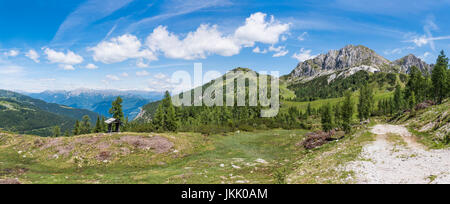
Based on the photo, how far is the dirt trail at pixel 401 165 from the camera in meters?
14.8

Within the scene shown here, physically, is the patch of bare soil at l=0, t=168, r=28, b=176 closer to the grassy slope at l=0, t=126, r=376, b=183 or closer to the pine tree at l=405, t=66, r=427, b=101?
the grassy slope at l=0, t=126, r=376, b=183

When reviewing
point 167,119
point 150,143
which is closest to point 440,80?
point 150,143

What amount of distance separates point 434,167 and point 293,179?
426 inches

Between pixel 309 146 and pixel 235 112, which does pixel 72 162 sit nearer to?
pixel 309 146

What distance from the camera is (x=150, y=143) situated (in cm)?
4397

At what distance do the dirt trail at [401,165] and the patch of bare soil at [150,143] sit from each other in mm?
34338

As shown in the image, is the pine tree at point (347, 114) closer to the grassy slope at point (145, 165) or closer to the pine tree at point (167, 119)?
the grassy slope at point (145, 165)

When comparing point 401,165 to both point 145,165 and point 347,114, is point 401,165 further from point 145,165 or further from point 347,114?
point 347,114

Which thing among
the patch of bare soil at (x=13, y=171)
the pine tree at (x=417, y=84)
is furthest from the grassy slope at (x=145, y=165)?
the pine tree at (x=417, y=84)

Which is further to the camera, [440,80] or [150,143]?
[440,80]

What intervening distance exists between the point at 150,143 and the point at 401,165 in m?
41.1

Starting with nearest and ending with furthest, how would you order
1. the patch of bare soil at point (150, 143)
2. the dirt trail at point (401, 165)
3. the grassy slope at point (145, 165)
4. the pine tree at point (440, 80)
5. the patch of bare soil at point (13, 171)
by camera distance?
the dirt trail at point (401, 165) → the grassy slope at point (145, 165) → the patch of bare soil at point (13, 171) → the patch of bare soil at point (150, 143) → the pine tree at point (440, 80)

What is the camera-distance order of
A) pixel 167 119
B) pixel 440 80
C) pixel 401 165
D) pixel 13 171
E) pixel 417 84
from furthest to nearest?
pixel 167 119 → pixel 417 84 → pixel 440 80 → pixel 13 171 → pixel 401 165
